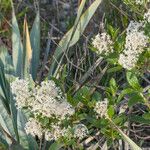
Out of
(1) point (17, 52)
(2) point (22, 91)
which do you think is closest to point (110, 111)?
(2) point (22, 91)

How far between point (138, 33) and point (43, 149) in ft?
2.92

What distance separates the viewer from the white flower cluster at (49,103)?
1878 mm

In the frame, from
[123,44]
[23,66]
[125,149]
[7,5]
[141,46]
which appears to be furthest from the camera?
[7,5]

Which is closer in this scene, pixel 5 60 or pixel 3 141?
pixel 3 141

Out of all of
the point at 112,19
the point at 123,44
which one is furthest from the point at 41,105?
the point at 112,19

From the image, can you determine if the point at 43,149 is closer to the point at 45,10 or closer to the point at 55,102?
the point at 55,102

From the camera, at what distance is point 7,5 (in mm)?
3730

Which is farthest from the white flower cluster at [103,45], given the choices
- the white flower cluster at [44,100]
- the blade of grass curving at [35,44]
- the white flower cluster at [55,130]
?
the blade of grass curving at [35,44]

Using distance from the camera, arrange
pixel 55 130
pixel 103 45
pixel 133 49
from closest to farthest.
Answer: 1. pixel 133 49
2. pixel 103 45
3. pixel 55 130

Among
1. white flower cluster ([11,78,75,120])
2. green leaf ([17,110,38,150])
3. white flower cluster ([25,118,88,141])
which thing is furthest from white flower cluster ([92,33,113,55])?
green leaf ([17,110,38,150])

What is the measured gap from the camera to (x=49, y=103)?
1869mm

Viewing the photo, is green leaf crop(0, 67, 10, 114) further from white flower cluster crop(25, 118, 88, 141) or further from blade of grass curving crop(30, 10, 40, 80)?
white flower cluster crop(25, 118, 88, 141)

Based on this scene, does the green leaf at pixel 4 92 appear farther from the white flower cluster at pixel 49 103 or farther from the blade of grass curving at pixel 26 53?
the white flower cluster at pixel 49 103

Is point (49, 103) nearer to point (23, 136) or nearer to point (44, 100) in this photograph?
point (44, 100)
